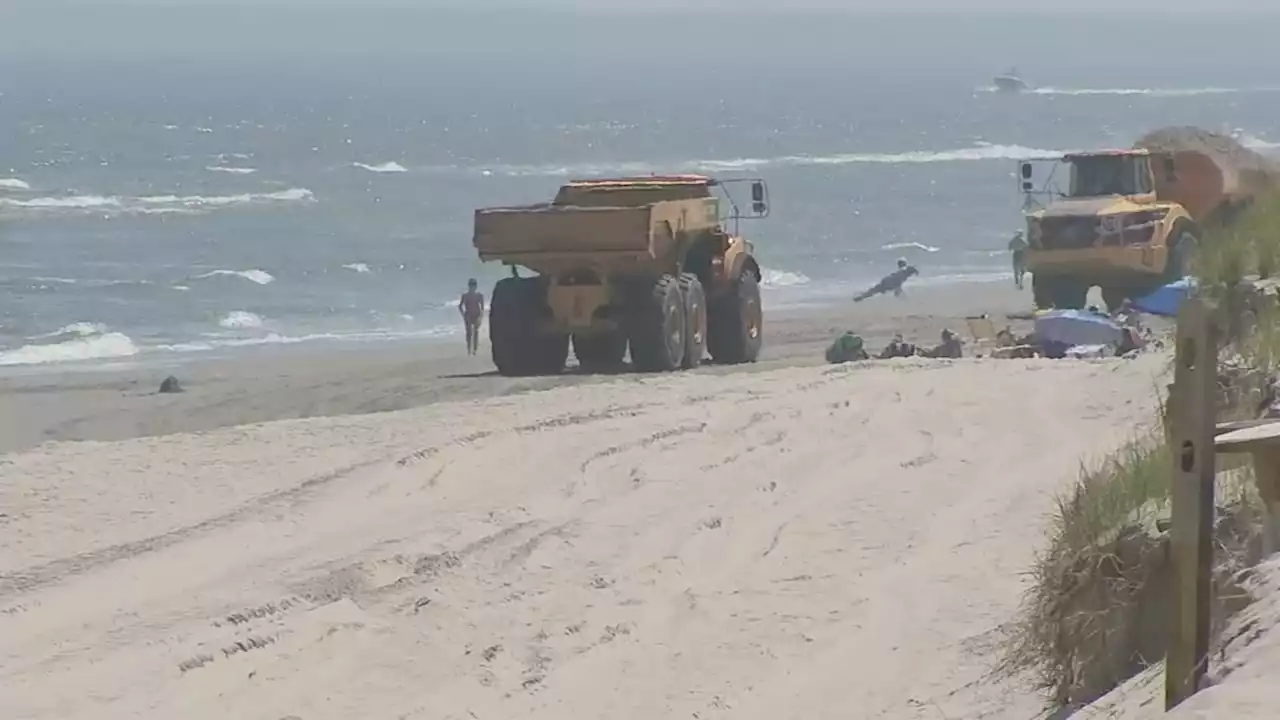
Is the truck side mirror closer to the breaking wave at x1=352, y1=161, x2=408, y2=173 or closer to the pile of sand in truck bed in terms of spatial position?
the pile of sand in truck bed

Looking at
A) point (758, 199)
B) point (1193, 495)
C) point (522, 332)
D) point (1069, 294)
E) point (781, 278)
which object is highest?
point (758, 199)

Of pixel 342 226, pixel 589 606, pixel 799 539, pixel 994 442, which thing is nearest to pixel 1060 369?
pixel 994 442

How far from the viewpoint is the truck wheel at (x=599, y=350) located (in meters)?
19.6

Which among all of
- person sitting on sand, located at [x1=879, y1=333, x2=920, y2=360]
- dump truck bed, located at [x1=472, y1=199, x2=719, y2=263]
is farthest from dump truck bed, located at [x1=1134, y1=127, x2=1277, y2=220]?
dump truck bed, located at [x1=472, y1=199, x2=719, y2=263]

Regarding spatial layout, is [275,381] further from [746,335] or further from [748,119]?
[748,119]

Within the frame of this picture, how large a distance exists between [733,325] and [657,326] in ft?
5.82

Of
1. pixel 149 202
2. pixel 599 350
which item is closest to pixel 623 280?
pixel 599 350

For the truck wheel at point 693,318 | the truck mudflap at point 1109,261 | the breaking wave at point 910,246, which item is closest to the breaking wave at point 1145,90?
the breaking wave at point 910,246

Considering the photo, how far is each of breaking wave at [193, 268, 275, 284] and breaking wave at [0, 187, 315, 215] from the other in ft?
47.3

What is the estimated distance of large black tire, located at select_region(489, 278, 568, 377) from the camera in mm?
19484

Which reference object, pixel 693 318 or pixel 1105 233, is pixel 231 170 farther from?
pixel 693 318

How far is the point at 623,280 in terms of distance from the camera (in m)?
19.1

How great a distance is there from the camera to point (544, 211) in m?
18.7

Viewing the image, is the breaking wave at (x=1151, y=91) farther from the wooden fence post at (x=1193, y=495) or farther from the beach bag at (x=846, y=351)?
the wooden fence post at (x=1193, y=495)
